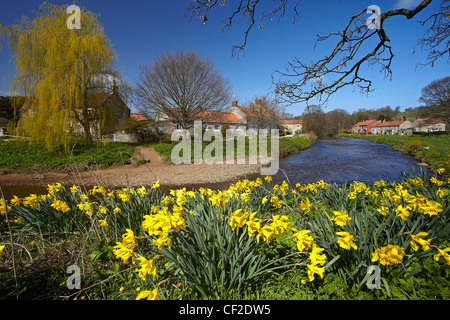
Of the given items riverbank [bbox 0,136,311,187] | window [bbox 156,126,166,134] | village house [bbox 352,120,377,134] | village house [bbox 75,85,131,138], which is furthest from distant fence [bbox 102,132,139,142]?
village house [bbox 352,120,377,134]

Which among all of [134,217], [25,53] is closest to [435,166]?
[134,217]

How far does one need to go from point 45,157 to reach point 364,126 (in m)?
101

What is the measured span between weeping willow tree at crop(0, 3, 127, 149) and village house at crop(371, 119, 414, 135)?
8341 centimetres

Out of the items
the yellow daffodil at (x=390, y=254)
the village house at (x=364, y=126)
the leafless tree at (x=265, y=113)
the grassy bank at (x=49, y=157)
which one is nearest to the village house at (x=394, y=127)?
the village house at (x=364, y=126)

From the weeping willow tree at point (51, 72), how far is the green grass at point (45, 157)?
979mm

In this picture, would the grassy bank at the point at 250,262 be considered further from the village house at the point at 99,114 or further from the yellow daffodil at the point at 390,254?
the village house at the point at 99,114

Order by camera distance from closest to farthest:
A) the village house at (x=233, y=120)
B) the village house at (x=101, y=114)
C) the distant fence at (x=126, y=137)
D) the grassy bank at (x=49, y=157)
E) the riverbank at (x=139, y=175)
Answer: the riverbank at (x=139, y=175) < the grassy bank at (x=49, y=157) < the village house at (x=101, y=114) < the village house at (x=233, y=120) < the distant fence at (x=126, y=137)

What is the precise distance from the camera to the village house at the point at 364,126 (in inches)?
3092

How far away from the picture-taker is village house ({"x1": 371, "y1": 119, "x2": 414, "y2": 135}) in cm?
6383

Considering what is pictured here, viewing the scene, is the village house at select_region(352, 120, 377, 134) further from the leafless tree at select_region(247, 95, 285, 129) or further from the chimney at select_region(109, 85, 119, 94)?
the chimney at select_region(109, 85, 119, 94)

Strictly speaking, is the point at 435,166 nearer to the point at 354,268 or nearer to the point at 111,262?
the point at 354,268

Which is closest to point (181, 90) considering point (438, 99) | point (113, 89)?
point (113, 89)

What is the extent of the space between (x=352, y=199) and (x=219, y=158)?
12.9 m

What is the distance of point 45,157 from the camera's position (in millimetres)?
11852
